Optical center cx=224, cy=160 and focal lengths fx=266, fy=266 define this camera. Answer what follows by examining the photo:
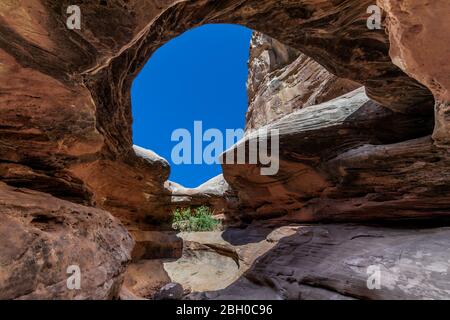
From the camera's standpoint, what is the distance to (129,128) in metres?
6.80

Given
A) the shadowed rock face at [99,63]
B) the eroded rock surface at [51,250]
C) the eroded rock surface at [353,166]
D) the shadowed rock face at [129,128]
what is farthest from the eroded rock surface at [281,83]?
the eroded rock surface at [51,250]

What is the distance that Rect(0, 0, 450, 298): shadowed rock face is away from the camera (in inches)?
108

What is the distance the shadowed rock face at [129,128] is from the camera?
2.75 m

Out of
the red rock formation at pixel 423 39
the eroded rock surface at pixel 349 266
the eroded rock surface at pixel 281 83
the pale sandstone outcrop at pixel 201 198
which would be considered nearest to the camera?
the red rock formation at pixel 423 39

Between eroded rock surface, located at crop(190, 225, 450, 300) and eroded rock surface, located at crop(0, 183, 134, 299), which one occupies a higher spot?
eroded rock surface, located at crop(0, 183, 134, 299)

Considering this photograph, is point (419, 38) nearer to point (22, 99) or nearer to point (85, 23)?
point (85, 23)

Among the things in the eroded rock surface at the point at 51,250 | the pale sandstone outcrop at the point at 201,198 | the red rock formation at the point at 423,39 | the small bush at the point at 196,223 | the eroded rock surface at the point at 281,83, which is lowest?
the small bush at the point at 196,223

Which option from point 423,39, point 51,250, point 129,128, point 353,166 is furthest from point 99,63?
point 353,166

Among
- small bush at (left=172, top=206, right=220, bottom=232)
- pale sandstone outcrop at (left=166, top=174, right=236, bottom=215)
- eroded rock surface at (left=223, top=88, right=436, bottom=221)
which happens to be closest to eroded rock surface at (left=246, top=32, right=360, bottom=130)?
eroded rock surface at (left=223, top=88, right=436, bottom=221)

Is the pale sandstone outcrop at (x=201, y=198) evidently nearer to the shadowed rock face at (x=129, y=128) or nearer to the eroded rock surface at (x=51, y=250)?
the shadowed rock face at (x=129, y=128)

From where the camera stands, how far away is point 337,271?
4.24 m

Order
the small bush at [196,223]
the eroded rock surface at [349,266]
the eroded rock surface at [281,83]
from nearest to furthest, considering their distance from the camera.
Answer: the eroded rock surface at [349,266], the eroded rock surface at [281,83], the small bush at [196,223]

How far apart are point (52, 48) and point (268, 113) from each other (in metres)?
11.6

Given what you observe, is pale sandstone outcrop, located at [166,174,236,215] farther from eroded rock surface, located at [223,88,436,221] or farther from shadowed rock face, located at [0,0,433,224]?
shadowed rock face, located at [0,0,433,224]
